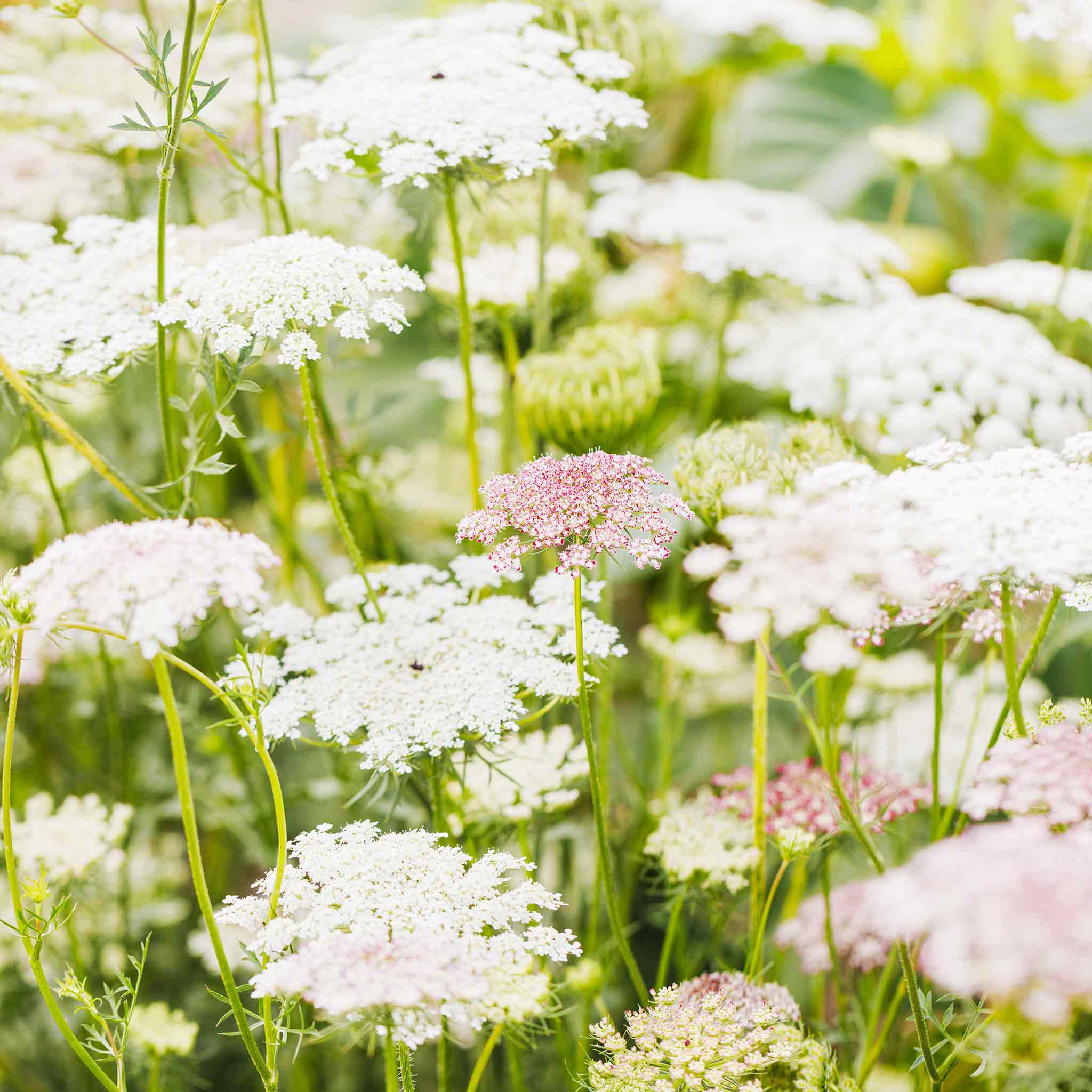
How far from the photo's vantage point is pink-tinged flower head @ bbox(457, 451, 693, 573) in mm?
495

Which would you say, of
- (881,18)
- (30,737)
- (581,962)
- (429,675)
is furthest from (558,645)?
(881,18)

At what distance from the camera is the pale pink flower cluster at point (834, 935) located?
655 millimetres

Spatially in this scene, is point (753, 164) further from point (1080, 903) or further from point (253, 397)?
point (1080, 903)

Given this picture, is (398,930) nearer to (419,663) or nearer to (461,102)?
(419,663)

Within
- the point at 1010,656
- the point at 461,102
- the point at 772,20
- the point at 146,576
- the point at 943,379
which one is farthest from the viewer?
the point at 772,20

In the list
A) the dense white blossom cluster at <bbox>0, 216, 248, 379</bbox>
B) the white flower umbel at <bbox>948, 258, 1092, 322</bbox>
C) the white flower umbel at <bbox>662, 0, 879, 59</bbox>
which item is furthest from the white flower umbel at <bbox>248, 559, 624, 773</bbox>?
the white flower umbel at <bbox>662, 0, 879, 59</bbox>

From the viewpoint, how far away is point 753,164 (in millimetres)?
1647

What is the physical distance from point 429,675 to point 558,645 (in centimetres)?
8

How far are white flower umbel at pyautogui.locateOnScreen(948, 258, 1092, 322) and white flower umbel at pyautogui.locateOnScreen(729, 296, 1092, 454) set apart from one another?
0.03m

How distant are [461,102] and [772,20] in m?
0.68

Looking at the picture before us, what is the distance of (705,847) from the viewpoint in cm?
67

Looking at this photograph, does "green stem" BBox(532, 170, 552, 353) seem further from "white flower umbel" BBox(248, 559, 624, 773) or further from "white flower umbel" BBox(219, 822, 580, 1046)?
"white flower umbel" BBox(219, 822, 580, 1046)

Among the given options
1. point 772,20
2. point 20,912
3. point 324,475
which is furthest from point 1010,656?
point 772,20

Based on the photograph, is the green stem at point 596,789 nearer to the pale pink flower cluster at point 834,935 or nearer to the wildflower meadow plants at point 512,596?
the wildflower meadow plants at point 512,596
